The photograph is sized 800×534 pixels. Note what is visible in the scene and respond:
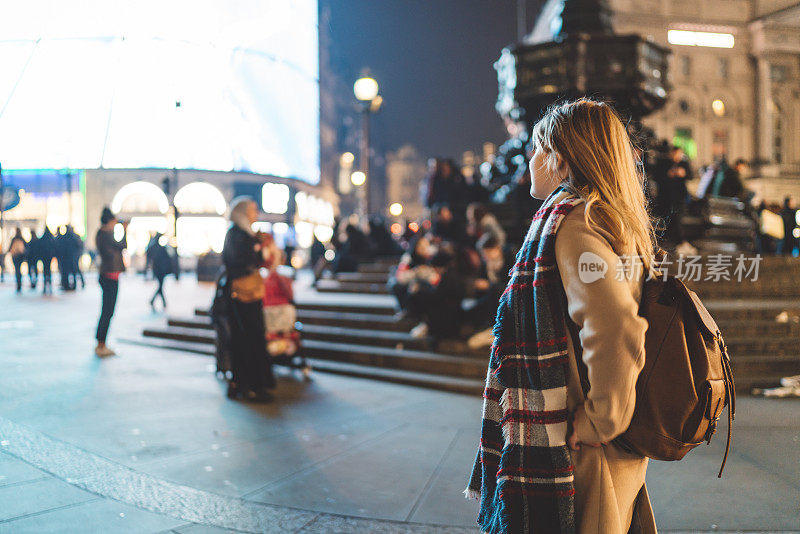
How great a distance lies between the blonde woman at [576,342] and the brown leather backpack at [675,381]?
5 cm

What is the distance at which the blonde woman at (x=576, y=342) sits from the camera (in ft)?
5.24

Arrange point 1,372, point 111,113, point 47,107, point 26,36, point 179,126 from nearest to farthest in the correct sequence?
point 1,372 < point 26,36 < point 47,107 < point 111,113 < point 179,126

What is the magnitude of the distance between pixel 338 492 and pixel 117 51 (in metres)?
34.4

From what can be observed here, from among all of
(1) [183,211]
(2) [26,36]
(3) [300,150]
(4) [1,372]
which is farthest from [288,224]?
(4) [1,372]

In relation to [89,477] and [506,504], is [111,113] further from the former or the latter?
[506,504]

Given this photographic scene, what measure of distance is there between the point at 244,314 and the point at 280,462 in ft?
7.74

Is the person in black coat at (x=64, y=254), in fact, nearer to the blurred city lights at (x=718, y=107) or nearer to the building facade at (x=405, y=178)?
the blurred city lights at (x=718, y=107)

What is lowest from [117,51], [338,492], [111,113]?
[338,492]

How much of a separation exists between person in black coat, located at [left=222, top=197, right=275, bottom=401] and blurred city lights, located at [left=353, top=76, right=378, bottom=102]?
8.22 m

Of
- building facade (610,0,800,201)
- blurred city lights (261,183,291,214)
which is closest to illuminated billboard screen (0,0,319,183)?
blurred city lights (261,183,291,214)

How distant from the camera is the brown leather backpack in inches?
62.8

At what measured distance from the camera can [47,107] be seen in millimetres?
20766

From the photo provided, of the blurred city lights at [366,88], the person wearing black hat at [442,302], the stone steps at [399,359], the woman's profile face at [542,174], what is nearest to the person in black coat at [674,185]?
the person wearing black hat at [442,302]

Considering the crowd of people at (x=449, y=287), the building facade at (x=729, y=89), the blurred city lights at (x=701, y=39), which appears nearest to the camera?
the crowd of people at (x=449, y=287)
